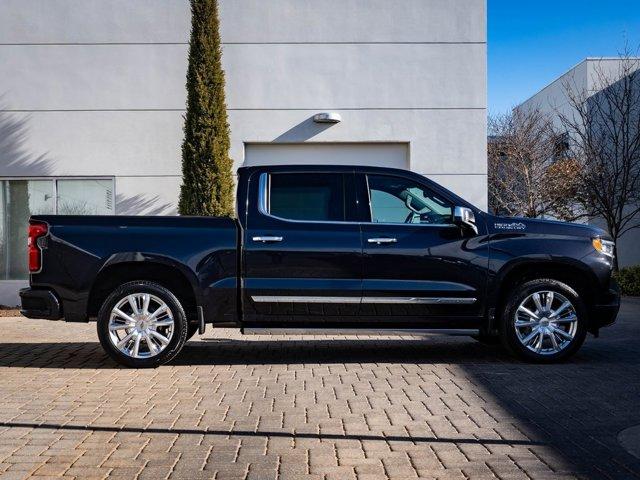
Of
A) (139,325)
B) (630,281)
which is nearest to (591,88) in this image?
(630,281)

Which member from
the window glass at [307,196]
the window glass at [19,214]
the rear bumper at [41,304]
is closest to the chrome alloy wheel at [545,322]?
the window glass at [307,196]

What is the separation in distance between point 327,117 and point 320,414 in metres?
9.81

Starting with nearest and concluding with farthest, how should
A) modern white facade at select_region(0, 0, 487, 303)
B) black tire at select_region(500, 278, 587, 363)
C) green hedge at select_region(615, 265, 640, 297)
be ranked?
black tire at select_region(500, 278, 587, 363), modern white facade at select_region(0, 0, 487, 303), green hedge at select_region(615, 265, 640, 297)

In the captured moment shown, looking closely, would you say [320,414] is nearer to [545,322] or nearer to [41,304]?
[545,322]

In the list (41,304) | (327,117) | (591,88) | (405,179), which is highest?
(591,88)

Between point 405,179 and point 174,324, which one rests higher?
point 405,179

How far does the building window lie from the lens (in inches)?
609

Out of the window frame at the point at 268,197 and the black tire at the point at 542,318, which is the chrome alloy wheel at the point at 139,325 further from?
the black tire at the point at 542,318

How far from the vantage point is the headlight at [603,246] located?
326 inches

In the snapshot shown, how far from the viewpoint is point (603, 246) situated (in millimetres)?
8328

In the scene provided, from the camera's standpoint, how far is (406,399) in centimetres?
655

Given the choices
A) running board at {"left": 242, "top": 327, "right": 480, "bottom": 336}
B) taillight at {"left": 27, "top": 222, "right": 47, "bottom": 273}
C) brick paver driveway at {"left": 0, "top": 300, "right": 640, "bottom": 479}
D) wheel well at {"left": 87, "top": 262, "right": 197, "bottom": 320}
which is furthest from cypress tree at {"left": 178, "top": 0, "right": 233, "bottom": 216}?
running board at {"left": 242, "top": 327, "right": 480, "bottom": 336}

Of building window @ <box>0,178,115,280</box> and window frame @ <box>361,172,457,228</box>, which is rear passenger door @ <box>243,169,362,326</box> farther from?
building window @ <box>0,178,115,280</box>

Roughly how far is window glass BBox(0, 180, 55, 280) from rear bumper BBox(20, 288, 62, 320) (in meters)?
7.80
